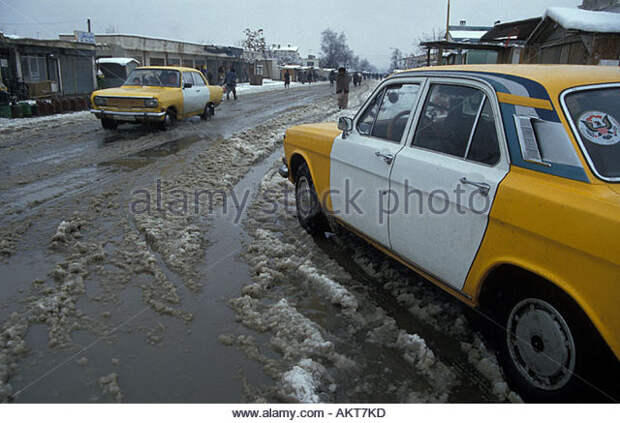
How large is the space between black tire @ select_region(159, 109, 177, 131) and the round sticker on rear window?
34.9 feet

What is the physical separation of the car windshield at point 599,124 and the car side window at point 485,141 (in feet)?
1.33

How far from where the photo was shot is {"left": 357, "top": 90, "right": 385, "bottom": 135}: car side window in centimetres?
383

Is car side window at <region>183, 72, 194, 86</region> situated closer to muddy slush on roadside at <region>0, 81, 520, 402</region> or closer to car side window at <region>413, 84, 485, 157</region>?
muddy slush on roadside at <region>0, 81, 520, 402</region>

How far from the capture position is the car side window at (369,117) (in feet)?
12.6

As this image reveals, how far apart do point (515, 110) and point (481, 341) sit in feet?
4.94

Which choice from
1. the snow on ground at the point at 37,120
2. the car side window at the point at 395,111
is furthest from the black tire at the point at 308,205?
the snow on ground at the point at 37,120

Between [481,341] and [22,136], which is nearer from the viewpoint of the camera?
[481,341]

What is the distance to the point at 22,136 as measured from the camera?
421 inches

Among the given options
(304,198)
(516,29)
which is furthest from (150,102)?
(516,29)

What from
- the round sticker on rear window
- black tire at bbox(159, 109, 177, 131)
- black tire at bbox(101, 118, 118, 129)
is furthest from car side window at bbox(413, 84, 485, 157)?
black tire at bbox(101, 118, 118, 129)

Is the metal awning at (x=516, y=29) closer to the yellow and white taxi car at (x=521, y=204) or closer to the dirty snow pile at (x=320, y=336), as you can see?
the yellow and white taxi car at (x=521, y=204)

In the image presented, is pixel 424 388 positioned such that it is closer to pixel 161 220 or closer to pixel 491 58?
pixel 161 220
